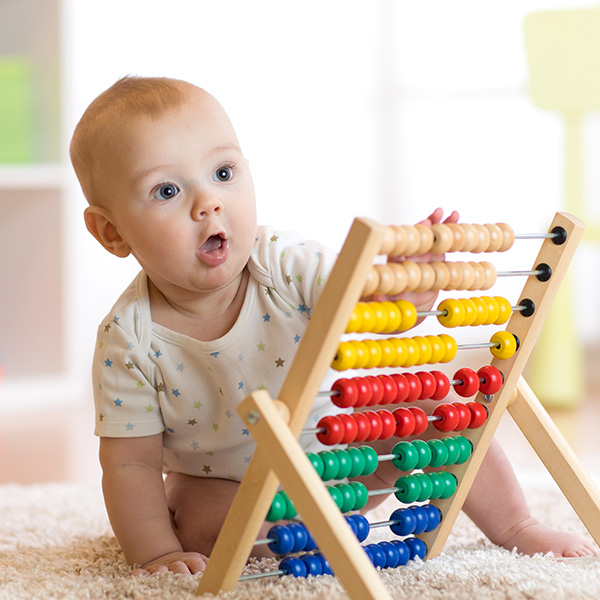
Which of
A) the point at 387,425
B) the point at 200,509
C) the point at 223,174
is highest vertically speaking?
the point at 223,174

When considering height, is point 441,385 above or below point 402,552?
above

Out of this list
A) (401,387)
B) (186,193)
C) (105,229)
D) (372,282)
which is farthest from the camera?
(105,229)

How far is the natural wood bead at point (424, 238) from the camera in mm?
848

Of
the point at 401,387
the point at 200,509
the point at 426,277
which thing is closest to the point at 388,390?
the point at 401,387

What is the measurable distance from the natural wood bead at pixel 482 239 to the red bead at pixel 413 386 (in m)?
0.14

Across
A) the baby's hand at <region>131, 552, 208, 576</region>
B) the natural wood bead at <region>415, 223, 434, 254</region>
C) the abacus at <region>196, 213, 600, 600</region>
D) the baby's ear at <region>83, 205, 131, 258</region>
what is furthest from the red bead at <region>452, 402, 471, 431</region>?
the baby's ear at <region>83, 205, 131, 258</region>

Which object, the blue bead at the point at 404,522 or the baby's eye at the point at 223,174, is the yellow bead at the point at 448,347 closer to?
the blue bead at the point at 404,522

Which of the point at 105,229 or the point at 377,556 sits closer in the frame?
the point at 377,556

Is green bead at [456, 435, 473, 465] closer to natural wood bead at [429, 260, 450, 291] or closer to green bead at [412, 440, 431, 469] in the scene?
green bead at [412, 440, 431, 469]

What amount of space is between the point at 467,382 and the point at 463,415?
0.03 metres

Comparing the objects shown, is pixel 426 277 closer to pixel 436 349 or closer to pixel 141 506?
pixel 436 349

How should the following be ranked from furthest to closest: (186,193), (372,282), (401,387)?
(186,193) < (401,387) < (372,282)

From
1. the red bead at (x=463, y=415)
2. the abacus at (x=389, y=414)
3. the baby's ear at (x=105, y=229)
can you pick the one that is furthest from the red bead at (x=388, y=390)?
the baby's ear at (x=105, y=229)

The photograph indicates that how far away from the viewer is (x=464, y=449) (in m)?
0.99
